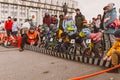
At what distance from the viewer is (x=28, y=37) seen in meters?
13.6

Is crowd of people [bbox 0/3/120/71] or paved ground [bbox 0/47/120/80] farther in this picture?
crowd of people [bbox 0/3/120/71]

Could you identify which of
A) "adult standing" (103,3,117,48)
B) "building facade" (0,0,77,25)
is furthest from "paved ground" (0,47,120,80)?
"building facade" (0,0,77,25)

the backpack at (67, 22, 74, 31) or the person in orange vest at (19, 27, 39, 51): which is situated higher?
the backpack at (67, 22, 74, 31)

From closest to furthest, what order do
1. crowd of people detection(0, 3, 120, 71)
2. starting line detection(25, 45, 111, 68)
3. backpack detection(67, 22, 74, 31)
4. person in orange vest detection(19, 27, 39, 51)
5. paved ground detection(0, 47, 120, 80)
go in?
paved ground detection(0, 47, 120, 80) → crowd of people detection(0, 3, 120, 71) → starting line detection(25, 45, 111, 68) → backpack detection(67, 22, 74, 31) → person in orange vest detection(19, 27, 39, 51)

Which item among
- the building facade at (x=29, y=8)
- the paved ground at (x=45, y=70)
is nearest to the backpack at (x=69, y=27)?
the paved ground at (x=45, y=70)

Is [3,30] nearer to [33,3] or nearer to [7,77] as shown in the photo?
[7,77]

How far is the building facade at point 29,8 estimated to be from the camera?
32.2 metres

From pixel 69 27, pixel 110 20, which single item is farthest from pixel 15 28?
pixel 110 20

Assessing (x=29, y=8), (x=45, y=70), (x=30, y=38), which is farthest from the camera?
(x=29, y=8)

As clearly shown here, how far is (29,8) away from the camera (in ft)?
120

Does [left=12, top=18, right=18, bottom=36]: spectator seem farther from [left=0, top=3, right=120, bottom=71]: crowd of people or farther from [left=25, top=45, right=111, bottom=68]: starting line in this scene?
[left=25, top=45, right=111, bottom=68]: starting line

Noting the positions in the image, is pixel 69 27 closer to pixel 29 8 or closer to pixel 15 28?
pixel 15 28

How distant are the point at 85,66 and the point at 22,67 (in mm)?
1969

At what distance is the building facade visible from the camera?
32.2 m
